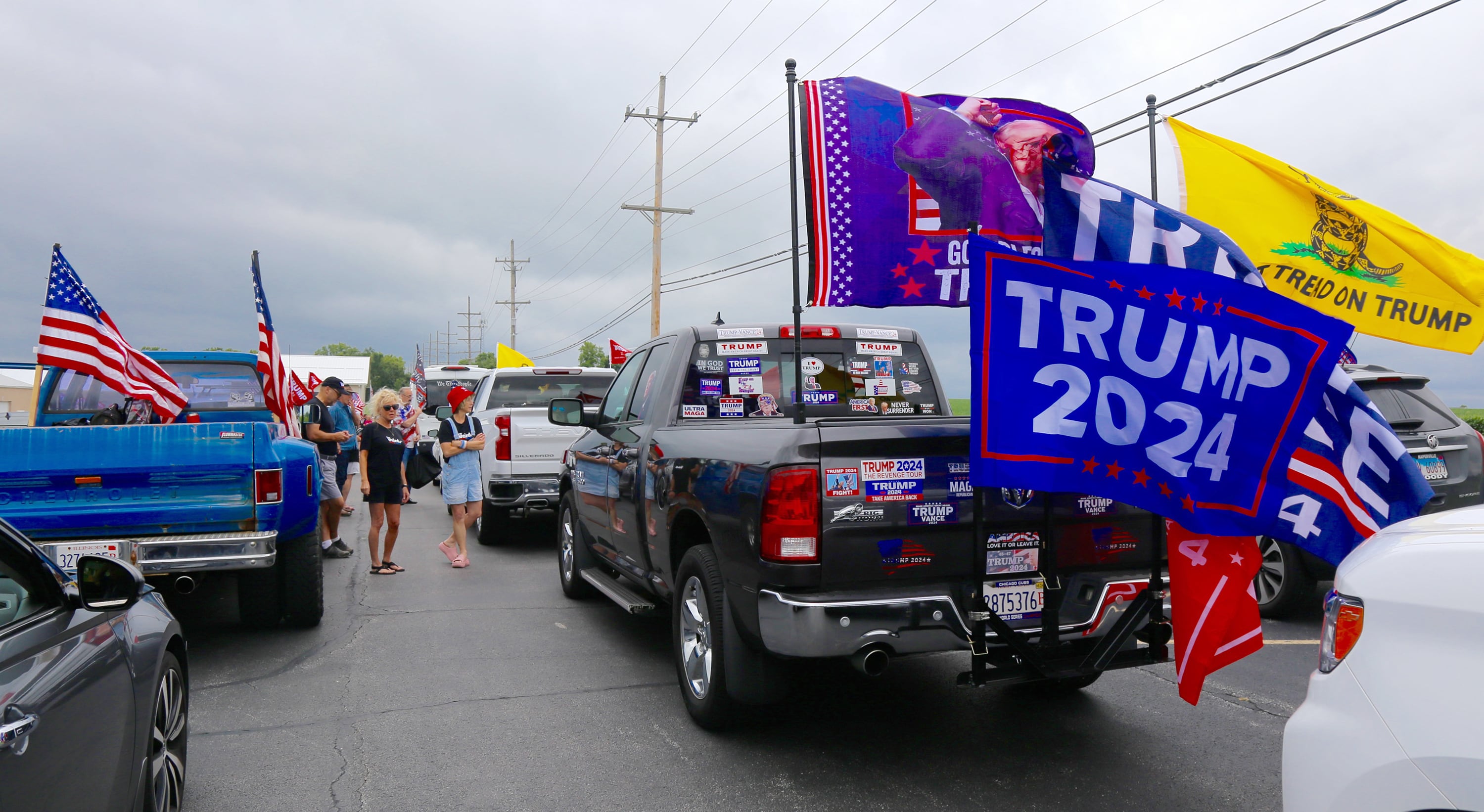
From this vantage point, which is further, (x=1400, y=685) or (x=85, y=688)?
(x=85, y=688)

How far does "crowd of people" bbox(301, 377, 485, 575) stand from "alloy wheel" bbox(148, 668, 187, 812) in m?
5.08

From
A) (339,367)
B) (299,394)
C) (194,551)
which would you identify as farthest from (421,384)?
(339,367)

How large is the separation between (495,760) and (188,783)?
1.23 m

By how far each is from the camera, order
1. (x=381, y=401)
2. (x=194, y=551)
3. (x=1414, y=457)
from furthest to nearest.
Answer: (x=381, y=401), (x=1414, y=457), (x=194, y=551)

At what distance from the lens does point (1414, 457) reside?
674cm

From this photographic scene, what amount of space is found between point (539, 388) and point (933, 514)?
8.78 metres

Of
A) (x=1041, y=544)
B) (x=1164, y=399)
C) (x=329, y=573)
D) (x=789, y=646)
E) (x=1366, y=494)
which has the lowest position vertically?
(x=329, y=573)

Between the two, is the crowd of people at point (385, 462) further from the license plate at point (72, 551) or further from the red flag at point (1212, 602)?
the red flag at point (1212, 602)

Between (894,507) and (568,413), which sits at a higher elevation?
(568,413)

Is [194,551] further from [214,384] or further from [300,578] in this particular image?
[214,384]

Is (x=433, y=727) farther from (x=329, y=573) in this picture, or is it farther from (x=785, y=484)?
(x=329, y=573)

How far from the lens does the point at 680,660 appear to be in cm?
488

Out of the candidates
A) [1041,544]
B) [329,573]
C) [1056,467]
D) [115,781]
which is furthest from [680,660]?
[329,573]

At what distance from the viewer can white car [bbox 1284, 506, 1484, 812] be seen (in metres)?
1.99
